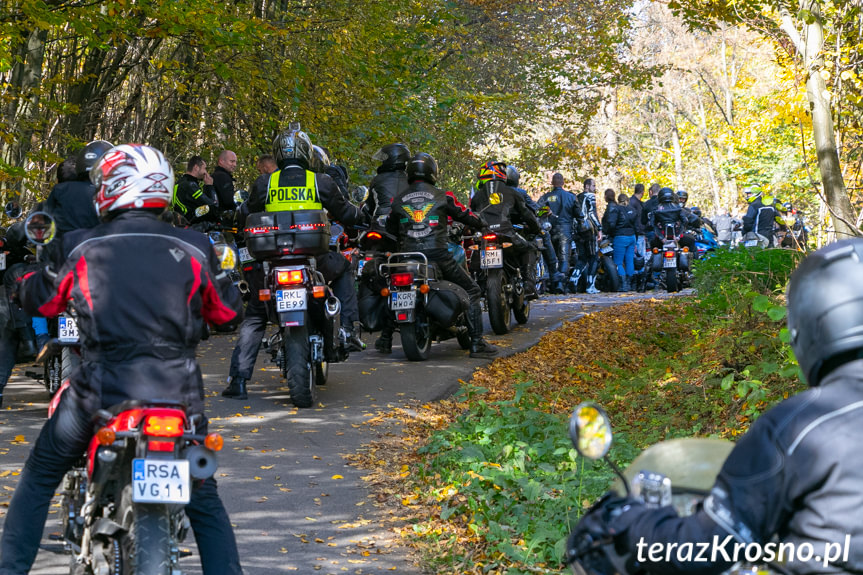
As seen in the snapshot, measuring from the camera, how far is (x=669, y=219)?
23469 mm

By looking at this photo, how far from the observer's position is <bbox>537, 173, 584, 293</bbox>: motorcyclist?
22055mm

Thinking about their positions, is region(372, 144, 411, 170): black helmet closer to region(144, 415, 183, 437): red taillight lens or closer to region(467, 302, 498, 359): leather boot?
region(467, 302, 498, 359): leather boot

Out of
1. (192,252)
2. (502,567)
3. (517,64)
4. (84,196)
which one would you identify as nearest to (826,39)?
(84,196)

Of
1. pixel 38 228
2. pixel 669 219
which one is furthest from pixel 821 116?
pixel 669 219

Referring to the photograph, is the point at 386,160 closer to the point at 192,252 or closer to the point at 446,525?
the point at 446,525

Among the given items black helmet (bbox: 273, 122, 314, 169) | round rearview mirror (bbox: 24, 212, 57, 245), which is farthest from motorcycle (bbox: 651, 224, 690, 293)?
round rearview mirror (bbox: 24, 212, 57, 245)

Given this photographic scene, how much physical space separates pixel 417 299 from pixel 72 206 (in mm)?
4237

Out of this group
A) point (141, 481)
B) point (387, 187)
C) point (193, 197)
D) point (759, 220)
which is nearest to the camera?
point (141, 481)

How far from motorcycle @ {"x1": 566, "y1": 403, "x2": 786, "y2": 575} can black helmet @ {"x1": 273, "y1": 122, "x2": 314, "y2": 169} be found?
272 inches

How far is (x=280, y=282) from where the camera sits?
9.07 m

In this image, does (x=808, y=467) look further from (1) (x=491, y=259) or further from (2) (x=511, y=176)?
(2) (x=511, y=176)

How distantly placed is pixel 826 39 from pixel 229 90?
8.82 m

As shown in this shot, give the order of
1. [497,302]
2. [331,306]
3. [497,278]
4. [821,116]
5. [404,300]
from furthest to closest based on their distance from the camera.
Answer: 1. [497,302]
2. [497,278]
3. [821,116]
4. [404,300]
5. [331,306]

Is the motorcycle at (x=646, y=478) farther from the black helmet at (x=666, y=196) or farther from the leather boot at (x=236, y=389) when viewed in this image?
the black helmet at (x=666, y=196)
